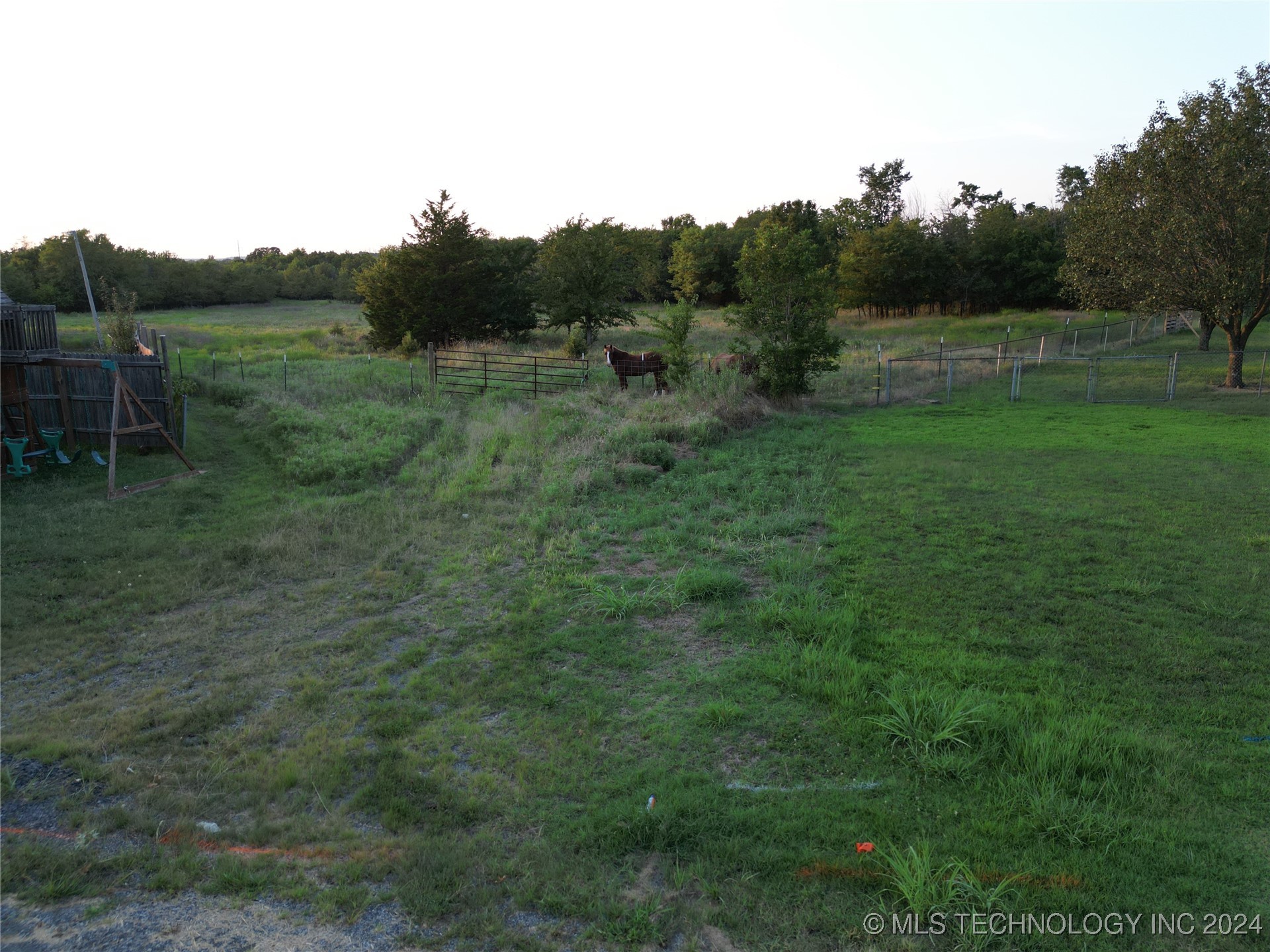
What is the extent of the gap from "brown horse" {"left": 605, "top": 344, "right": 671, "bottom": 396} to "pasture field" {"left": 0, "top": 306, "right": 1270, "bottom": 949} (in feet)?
28.0

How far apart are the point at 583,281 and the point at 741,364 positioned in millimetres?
16993

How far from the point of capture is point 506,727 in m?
5.54

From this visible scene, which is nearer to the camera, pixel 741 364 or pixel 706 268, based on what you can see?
pixel 741 364

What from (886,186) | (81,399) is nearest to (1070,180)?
(886,186)

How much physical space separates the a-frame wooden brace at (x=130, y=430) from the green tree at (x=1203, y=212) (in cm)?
2532

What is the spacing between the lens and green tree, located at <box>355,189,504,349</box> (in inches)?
1293

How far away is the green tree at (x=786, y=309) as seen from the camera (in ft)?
62.2

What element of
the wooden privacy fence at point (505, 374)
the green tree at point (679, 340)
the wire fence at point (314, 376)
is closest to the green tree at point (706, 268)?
the wooden privacy fence at point (505, 374)

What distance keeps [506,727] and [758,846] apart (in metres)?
2.12

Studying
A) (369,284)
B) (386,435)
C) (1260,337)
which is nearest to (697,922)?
(386,435)

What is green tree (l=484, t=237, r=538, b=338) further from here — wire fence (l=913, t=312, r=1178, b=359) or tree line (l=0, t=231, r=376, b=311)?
tree line (l=0, t=231, r=376, b=311)

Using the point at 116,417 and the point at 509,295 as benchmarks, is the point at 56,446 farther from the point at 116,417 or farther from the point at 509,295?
the point at 509,295

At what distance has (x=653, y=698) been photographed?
5.83 m

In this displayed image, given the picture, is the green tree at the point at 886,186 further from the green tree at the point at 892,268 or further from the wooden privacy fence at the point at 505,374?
the wooden privacy fence at the point at 505,374
